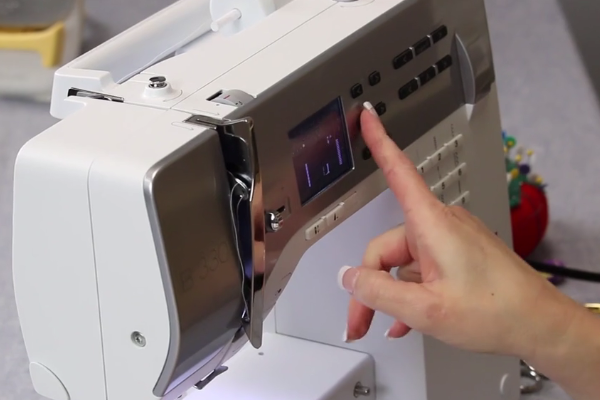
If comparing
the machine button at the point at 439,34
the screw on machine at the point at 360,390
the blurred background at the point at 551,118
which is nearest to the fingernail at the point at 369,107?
the machine button at the point at 439,34

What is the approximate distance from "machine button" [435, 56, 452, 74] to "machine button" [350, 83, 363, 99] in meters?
0.10

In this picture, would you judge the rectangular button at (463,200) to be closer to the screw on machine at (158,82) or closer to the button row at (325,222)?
the button row at (325,222)

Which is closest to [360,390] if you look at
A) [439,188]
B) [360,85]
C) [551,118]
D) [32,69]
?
[439,188]

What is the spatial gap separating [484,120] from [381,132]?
8.1 inches

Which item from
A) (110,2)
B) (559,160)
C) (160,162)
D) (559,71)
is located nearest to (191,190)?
(160,162)

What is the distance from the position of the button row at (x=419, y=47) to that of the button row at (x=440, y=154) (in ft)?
0.30

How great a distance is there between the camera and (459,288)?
623 mm

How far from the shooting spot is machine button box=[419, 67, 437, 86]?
0.77m

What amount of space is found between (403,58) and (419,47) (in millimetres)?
26

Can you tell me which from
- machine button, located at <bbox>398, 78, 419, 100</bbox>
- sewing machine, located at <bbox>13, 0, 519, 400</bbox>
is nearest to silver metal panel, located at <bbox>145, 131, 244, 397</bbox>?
Answer: sewing machine, located at <bbox>13, 0, 519, 400</bbox>

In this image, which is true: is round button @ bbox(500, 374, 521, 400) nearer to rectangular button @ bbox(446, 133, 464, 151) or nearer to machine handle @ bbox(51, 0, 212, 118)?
rectangular button @ bbox(446, 133, 464, 151)

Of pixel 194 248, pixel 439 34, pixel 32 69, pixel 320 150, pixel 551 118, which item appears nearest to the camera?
pixel 194 248

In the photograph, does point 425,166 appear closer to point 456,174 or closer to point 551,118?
point 456,174

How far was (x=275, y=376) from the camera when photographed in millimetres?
831
